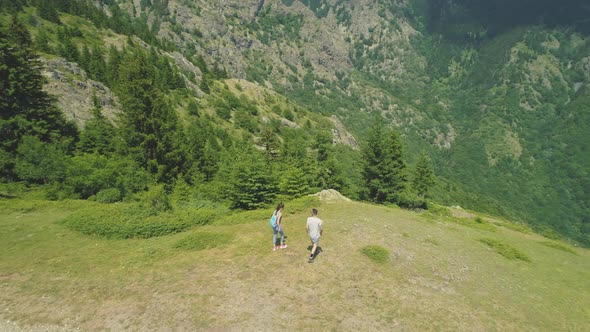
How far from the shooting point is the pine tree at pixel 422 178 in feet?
245

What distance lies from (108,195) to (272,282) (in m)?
25.1

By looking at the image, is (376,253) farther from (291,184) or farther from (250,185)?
(291,184)

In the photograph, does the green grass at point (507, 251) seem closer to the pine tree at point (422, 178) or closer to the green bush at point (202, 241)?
the green bush at point (202, 241)

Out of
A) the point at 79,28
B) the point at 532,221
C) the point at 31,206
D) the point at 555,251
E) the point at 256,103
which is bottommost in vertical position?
the point at 532,221

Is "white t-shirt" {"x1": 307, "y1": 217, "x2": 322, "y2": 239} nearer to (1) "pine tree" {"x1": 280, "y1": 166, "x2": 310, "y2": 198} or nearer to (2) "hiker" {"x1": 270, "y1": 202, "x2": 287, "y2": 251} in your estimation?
(2) "hiker" {"x1": 270, "y1": 202, "x2": 287, "y2": 251}

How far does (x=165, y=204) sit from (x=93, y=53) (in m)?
97.8

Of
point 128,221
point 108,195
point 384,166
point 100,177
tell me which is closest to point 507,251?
point 128,221

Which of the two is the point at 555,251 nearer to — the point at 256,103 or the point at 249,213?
the point at 249,213

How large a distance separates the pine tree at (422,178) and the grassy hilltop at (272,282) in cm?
5242

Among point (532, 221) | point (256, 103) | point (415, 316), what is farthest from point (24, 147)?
point (532, 221)

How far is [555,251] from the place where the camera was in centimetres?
2867

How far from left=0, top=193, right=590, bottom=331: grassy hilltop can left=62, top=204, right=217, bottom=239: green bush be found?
0.71 m

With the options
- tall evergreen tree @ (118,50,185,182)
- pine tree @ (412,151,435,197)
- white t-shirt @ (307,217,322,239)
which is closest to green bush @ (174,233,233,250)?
white t-shirt @ (307,217,322,239)

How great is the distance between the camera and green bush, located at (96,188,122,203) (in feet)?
101
